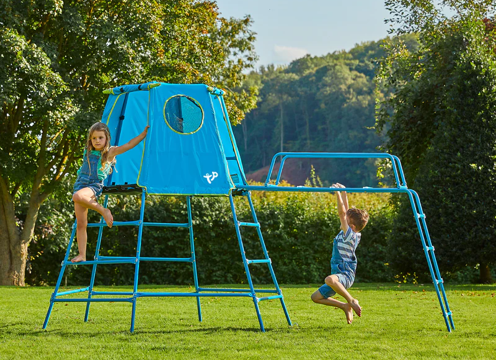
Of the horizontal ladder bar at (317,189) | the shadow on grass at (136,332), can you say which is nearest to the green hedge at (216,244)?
the shadow on grass at (136,332)

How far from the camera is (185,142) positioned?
6.69m

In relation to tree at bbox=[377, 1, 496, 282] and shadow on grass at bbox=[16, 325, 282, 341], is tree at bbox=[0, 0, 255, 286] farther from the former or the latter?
shadow on grass at bbox=[16, 325, 282, 341]

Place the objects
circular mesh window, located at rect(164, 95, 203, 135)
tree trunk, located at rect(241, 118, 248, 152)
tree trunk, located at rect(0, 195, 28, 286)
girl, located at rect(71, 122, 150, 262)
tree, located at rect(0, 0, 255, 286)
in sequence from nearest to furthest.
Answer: girl, located at rect(71, 122, 150, 262), circular mesh window, located at rect(164, 95, 203, 135), tree, located at rect(0, 0, 255, 286), tree trunk, located at rect(0, 195, 28, 286), tree trunk, located at rect(241, 118, 248, 152)

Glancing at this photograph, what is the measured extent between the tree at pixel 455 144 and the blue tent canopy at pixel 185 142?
7.31 meters

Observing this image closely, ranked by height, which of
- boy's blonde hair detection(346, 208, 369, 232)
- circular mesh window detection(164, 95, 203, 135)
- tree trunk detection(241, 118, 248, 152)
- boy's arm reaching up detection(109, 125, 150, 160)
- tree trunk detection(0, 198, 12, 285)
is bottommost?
tree trunk detection(0, 198, 12, 285)

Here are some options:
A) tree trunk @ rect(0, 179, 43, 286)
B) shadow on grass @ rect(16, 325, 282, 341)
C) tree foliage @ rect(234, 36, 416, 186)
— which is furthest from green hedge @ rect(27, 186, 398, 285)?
tree foliage @ rect(234, 36, 416, 186)

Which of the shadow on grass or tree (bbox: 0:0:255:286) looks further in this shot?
tree (bbox: 0:0:255:286)

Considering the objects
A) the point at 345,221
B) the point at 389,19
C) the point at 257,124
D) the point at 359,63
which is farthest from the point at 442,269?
the point at 359,63

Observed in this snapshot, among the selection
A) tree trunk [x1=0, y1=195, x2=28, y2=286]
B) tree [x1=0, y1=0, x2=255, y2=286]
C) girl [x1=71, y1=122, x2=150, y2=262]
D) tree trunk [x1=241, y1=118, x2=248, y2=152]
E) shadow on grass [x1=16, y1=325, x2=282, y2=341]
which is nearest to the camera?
shadow on grass [x1=16, y1=325, x2=282, y2=341]

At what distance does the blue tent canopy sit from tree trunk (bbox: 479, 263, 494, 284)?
29.5 feet

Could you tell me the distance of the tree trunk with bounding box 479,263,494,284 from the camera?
13984 mm

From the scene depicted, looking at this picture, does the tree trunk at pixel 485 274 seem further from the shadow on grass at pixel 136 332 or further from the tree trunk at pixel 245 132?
the tree trunk at pixel 245 132

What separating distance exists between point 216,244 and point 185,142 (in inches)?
353

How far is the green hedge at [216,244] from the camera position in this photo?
15094 mm
